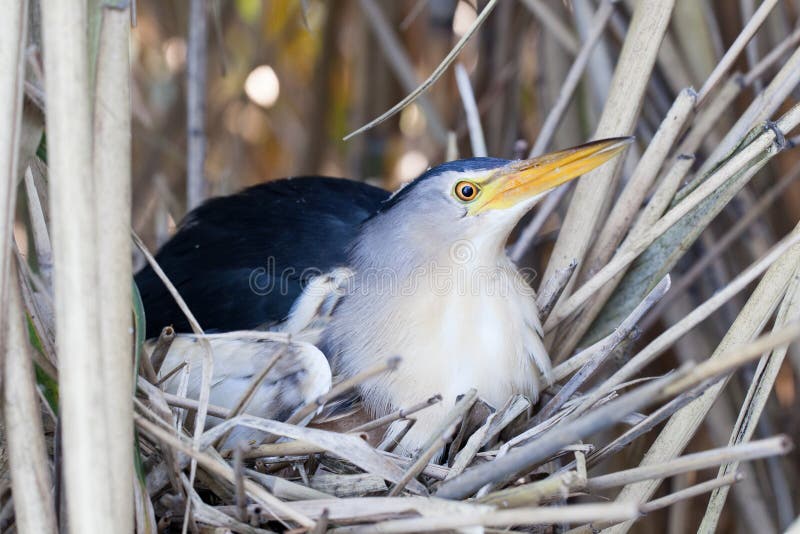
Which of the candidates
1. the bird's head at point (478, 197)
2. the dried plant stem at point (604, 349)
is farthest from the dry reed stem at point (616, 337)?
the bird's head at point (478, 197)

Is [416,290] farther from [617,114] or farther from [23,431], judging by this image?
[23,431]

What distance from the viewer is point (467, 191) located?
4.57 ft

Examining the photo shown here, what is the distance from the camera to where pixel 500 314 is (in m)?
1.41

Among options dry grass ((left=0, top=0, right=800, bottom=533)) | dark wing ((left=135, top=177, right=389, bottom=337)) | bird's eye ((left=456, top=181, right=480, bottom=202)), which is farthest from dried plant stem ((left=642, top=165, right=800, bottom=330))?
dark wing ((left=135, top=177, right=389, bottom=337))

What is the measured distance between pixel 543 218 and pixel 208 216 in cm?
63

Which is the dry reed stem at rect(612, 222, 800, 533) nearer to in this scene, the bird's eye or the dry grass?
the dry grass

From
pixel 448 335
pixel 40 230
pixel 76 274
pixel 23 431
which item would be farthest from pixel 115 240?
pixel 448 335

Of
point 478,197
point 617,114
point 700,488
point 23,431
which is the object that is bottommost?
point 700,488

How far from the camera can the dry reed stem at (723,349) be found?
1096 millimetres

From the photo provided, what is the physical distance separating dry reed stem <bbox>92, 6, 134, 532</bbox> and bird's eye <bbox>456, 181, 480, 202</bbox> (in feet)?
2.17

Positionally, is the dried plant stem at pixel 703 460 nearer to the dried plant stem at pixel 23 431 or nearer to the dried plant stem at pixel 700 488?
the dried plant stem at pixel 700 488

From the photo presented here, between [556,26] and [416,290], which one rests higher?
[556,26]

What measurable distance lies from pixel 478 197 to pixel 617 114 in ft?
0.84

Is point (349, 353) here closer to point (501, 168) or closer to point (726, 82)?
point (501, 168)
